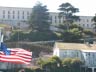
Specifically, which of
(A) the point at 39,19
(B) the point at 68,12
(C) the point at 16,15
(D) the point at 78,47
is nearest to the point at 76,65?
(D) the point at 78,47

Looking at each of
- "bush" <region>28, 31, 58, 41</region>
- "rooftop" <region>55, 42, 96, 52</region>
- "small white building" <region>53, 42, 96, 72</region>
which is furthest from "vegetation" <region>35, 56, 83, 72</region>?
"bush" <region>28, 31, 58, 41</region>

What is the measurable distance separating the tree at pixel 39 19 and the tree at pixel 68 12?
21.6ft

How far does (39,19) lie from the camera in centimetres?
9375

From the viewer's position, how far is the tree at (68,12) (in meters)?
102

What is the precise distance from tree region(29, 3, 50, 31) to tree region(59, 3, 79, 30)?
659 centimetres

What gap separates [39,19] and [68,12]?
11249 millimetres

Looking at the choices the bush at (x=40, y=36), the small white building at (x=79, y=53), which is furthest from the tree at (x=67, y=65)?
the bush at (x=40, y=36)

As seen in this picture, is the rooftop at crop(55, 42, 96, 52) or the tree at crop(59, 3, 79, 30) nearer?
the rooftop at crop(55, 42, 96, 52)

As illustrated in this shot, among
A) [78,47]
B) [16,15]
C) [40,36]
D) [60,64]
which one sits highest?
[16,15]

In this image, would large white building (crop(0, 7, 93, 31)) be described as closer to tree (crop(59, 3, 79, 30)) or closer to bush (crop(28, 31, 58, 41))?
tree (crop(59, 3, 79, 30))

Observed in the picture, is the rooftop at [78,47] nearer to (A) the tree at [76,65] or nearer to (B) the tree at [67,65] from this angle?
(A) the tree at [76,65]

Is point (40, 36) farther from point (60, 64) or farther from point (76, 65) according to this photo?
point (76, 65)

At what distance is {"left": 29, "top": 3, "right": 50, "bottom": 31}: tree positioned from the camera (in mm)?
92875

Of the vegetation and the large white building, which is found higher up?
the large white building
